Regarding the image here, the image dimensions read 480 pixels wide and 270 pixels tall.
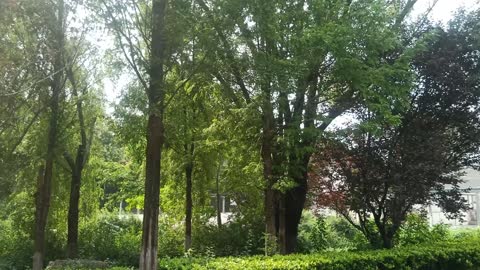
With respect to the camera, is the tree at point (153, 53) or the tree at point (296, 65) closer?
the tree at point (153, 53)

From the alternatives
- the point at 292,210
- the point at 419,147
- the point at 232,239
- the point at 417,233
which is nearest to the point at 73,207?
the point at 232,239

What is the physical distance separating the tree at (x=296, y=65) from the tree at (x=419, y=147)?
2.89 feet

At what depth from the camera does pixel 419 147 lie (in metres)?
9.87

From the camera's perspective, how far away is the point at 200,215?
15.7 meters

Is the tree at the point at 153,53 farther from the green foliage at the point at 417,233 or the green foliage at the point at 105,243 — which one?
the green foliage at the point at 417,233

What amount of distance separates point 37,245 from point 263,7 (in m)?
7.19

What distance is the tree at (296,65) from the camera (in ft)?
26.8

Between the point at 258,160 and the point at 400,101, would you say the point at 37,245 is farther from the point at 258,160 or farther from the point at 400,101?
the point at 400,101

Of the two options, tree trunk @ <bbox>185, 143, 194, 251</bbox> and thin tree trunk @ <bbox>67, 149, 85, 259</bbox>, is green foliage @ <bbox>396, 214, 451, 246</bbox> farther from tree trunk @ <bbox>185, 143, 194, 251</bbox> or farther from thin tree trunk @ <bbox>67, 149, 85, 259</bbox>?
thin tree trunk @ <bbox>67, 149, 85, 259</bbox>

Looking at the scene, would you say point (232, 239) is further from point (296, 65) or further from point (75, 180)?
point (296, 65)

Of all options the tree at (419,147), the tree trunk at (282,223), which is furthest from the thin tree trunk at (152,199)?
the tree trunk at (282,223)

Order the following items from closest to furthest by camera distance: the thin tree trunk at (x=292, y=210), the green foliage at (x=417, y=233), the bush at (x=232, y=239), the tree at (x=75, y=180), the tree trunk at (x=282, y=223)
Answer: the tree trunk at (x=282, y=223) < the thin tree trunk at (x=292, y=210) < the green foliage at (x=417, y=233) < the tree at (x=75, y=180) < the bush at (x=232, y=239)

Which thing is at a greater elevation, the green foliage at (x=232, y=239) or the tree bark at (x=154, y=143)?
the tree bark at (x=154, y=143)

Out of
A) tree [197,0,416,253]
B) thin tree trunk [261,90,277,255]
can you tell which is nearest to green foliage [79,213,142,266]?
thin tree trunk [261,90,277,255]
